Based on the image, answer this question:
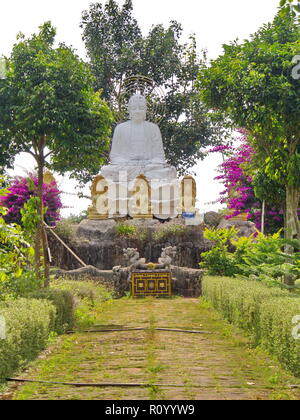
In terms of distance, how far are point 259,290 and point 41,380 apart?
12.3 feet

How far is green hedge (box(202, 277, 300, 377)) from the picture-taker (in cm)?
603

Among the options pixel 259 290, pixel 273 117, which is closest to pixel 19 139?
pixel 273 117

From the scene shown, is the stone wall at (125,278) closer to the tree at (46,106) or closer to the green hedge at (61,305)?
the tree at (46,106)

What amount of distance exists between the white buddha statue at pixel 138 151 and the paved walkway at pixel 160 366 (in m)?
12.5

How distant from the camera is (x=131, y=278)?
14445 mm

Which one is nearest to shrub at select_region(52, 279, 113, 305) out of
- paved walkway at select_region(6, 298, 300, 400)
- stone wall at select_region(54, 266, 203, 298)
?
stone wall at select_region(54, 266, 203, 298)

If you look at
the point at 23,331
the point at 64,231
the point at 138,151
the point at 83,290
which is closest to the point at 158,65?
Answer: the point at 138,151

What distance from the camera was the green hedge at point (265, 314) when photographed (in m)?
6.03

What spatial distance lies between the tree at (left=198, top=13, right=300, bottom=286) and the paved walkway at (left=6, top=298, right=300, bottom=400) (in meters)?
2.88

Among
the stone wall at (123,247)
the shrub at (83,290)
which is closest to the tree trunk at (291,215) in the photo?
the shrub at (83,290)

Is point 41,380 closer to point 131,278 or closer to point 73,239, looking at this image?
point 131,278

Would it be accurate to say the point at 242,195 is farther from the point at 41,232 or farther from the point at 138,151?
the point at 41,232

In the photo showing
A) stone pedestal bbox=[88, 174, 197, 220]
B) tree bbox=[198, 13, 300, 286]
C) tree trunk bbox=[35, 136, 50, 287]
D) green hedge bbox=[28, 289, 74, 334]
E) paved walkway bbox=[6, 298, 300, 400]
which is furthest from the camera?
stone pedestal bbox=[88, 174, 197, 220]

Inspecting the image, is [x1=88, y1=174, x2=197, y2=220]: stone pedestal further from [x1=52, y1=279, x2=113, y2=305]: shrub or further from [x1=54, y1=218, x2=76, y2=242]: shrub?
[x1=52, y1=279, x2=113, y2=305]: shrub
